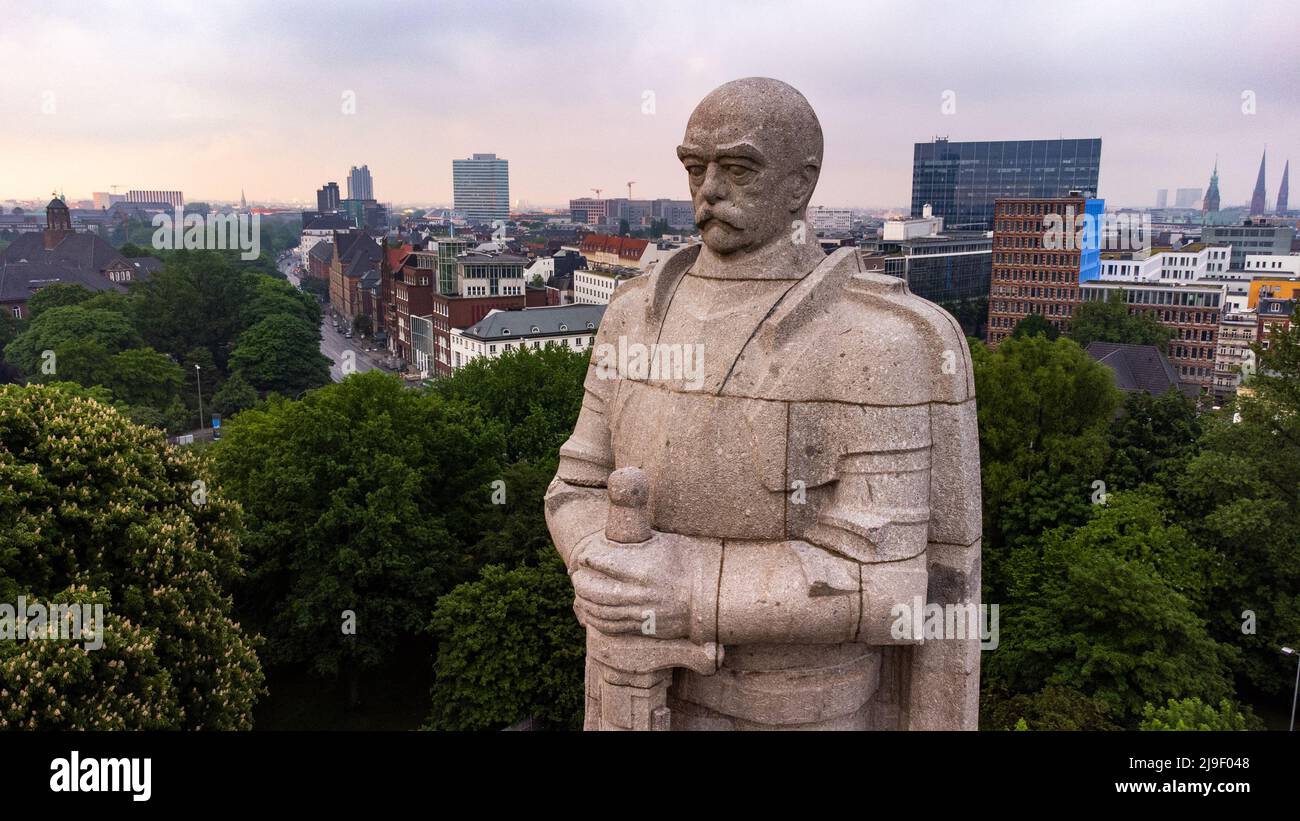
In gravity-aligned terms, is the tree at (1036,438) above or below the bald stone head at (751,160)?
below

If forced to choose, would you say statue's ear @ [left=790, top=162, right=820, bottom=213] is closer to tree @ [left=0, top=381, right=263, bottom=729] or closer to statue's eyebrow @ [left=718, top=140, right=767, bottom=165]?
statue's eyebrow @ [left=718, top=140, right=767, bottom=165]

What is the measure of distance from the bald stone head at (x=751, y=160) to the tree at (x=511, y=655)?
2143 centimetres

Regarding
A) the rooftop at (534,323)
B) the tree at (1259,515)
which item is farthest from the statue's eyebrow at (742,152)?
the rooftop at (534,323)

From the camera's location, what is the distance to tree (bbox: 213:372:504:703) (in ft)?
99.2

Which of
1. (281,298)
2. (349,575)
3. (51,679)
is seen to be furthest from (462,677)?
(281,298)

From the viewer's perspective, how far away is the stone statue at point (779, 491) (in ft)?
22.4

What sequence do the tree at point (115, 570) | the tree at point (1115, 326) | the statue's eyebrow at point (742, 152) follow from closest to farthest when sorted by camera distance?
the statue's eyebrow at point (742, 152)
the tree at point (115, 570)
the tree at point (1115, 326)

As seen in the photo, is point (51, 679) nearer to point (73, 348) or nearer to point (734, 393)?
point (734, 393)

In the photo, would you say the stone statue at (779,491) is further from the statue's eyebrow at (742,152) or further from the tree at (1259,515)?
the tree at (1259,515)

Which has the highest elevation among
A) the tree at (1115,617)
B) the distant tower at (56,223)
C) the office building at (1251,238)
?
the office building at (1251,238)

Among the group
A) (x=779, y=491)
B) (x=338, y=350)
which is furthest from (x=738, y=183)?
(x=338, y=350)

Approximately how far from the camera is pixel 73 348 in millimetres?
64500

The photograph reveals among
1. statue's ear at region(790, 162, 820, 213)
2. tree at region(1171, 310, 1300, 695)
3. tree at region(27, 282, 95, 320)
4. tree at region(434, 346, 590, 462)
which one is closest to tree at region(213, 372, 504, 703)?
tree at region(434, 346, 590, 462)

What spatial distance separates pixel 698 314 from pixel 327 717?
29.6 meters
